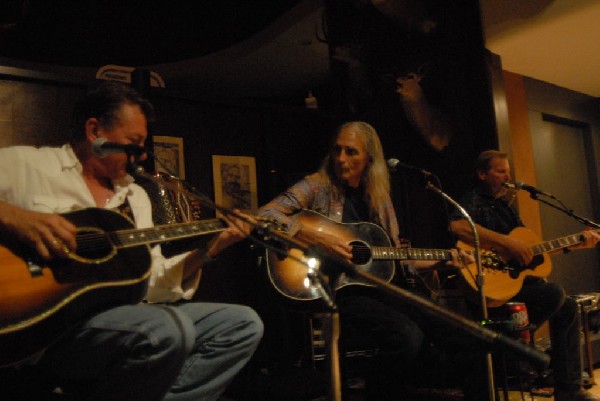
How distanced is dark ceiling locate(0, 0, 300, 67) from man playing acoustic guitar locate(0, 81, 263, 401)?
5.07 metres

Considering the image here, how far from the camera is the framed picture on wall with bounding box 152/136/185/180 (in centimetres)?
421

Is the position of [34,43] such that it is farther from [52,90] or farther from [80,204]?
[80,204]

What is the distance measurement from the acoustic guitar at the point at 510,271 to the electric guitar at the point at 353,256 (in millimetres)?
372

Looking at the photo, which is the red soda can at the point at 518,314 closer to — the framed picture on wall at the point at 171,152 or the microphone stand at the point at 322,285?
the microphone stand at the point at 322,285

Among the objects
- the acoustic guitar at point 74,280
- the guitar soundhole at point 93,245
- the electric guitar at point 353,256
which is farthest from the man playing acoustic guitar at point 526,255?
the guitar soundhole at point 93,245

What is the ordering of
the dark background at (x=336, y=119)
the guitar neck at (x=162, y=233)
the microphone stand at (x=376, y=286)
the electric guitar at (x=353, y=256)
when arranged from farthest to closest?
the dark background at (x=336, y=119), the electric guitar at (x=353, y=256), the guitar neck at (x=162, y=233), the microphone stand at (x=376, y=286)

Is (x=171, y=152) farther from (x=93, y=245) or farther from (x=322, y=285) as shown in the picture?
(x=322, y=285)

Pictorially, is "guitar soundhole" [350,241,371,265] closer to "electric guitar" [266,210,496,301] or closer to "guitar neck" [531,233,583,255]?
"electric guitar" [266,210,496,301]

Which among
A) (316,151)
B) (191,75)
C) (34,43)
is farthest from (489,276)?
(34,43)

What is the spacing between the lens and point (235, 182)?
4641mm

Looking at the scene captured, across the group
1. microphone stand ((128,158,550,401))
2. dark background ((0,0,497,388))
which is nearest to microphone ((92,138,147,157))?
microphone stand ((128,158,550,401))

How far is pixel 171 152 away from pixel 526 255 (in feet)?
9.26

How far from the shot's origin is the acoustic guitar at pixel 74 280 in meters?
1.74

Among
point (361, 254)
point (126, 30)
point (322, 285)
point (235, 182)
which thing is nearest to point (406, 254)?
point (361, 254)
